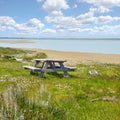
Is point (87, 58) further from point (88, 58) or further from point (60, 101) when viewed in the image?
point (60, 101)

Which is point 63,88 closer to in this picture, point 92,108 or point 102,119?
point 92,108

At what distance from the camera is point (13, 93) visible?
302 inches

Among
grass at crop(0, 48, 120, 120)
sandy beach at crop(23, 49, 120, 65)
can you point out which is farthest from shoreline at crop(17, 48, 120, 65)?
grass at crop(0, 48, 120, 120)

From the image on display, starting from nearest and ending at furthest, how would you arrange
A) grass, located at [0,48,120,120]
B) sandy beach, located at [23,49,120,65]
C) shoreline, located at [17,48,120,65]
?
grass, located at [0,48,120,120] → shoreline, located at [17,48,120,65] → sandy beach, located at [23,49,120,65]

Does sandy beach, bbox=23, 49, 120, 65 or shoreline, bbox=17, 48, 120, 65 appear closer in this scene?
shoreline, bbox=17, 48, 120, 65

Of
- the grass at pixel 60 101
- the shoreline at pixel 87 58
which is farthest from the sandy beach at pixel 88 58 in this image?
the grass at pixel 60 101

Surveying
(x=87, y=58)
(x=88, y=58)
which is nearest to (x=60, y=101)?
(x=87, y=58)

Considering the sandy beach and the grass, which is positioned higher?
the grass

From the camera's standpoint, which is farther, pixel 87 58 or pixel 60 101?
pixel 87 58

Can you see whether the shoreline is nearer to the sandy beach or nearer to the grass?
the sandy beach

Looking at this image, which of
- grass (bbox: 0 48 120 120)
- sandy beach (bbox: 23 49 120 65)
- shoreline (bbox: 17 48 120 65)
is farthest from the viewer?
sandy beach (bbox: 23 49 120 65)

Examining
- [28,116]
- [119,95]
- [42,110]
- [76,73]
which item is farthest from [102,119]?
[76,73]

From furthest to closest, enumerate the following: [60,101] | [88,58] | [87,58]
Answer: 1. [88,58]
2. [87,58]
3. [60,101]

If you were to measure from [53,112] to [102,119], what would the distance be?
5.02 ft
